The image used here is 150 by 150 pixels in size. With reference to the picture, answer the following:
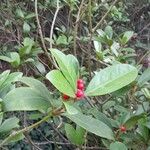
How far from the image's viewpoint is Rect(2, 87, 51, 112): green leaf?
903 millimetres

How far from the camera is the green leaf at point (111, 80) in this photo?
2.83ft

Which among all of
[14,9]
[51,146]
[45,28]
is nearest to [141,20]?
[45,28]

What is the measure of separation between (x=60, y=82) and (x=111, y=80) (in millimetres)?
120

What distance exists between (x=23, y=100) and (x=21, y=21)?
204cm

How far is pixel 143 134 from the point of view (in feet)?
4.14

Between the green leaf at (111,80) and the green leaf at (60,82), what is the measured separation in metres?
0.04

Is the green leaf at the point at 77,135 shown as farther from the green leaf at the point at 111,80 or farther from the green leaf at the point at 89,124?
the green leaf at the point at 111,80

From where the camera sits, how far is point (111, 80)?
2.94 ft

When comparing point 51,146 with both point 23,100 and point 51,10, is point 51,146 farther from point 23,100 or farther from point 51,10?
point 23,100

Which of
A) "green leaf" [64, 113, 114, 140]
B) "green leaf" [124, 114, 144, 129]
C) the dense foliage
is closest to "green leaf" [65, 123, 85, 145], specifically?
the dense foliage

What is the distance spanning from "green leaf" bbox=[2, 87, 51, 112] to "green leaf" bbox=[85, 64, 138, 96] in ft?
0.40

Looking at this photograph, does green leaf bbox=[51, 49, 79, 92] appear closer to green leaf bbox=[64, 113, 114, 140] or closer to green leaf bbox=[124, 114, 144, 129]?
green leaf bbox=[64, 113, 114, 140]

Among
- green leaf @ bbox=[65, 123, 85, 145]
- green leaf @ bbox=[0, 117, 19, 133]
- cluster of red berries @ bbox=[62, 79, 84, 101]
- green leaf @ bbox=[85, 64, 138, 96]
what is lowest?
green leaf @ bbox=[65, 123, 85, 145]

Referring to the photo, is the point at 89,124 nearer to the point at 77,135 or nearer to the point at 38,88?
the point at 38,88
